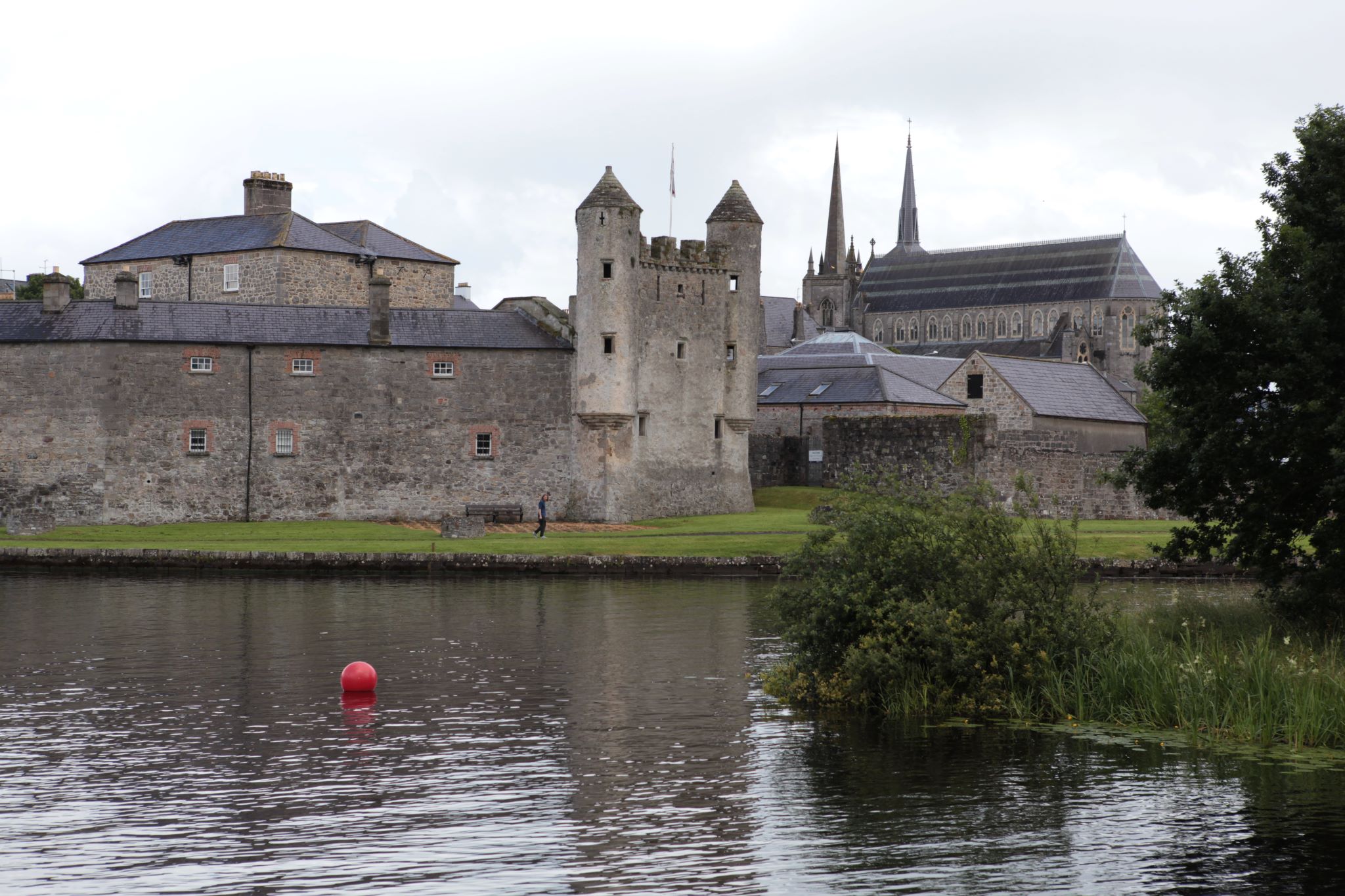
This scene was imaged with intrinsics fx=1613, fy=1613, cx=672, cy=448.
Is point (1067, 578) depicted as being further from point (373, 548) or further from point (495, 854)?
point (373, 548)

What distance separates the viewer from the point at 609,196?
57.2m

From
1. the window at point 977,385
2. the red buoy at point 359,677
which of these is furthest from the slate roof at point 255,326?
the red buoy at point 359,677

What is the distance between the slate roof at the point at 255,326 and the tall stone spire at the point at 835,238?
383 ft

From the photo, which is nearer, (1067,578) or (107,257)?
(1067,578)

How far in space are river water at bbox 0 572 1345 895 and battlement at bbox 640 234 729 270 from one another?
34.2 m

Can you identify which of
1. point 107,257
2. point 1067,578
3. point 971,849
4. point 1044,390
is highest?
point 107,257

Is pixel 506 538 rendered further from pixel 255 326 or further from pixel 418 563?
pixel 255 326

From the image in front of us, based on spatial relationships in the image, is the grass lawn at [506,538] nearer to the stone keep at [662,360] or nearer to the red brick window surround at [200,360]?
the stone keep at [662,360]

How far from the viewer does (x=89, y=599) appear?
1350 inches

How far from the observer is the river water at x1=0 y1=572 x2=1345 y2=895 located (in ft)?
42.9

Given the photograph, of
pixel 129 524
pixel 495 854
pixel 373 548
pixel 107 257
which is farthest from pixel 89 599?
pixel 107 257

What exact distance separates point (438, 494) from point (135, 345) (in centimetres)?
1136

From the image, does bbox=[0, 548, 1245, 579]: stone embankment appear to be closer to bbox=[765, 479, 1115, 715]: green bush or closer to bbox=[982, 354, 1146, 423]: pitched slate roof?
bbox=[765, 479, 1115, 715]: green bush

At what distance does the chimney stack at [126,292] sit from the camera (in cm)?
5516
